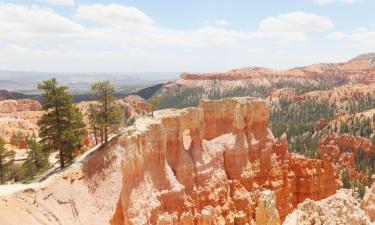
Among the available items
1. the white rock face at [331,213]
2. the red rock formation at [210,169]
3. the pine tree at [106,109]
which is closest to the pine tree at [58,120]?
the pine tree at [106,109]

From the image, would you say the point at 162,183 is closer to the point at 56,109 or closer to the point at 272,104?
the point at 56,109

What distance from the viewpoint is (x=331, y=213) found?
14.9m

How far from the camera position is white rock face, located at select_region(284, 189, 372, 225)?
14.3 m

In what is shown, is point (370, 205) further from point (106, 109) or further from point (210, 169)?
point (106, 109)

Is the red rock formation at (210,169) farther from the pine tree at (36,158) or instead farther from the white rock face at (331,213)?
the pine tree at (36,158)

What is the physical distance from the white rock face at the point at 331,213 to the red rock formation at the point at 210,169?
12.9m

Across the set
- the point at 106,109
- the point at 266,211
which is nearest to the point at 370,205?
the point at 266,211

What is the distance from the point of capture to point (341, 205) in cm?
1486

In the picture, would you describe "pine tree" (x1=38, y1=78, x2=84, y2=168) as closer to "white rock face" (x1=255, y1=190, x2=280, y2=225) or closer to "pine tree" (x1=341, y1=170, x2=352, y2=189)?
"white rock face" (x1=255, y1=190, x2=280, y2=225)

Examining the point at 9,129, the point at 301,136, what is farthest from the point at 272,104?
the point at 9,129

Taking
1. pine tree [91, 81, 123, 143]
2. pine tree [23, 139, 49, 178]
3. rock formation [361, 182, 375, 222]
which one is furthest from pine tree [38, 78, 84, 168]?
rock formation [361, 182, 375, 222]

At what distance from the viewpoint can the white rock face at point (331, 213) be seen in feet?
46.8

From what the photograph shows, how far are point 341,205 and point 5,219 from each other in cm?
1776

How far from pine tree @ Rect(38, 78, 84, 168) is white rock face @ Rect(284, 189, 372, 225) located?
65.4 feet
